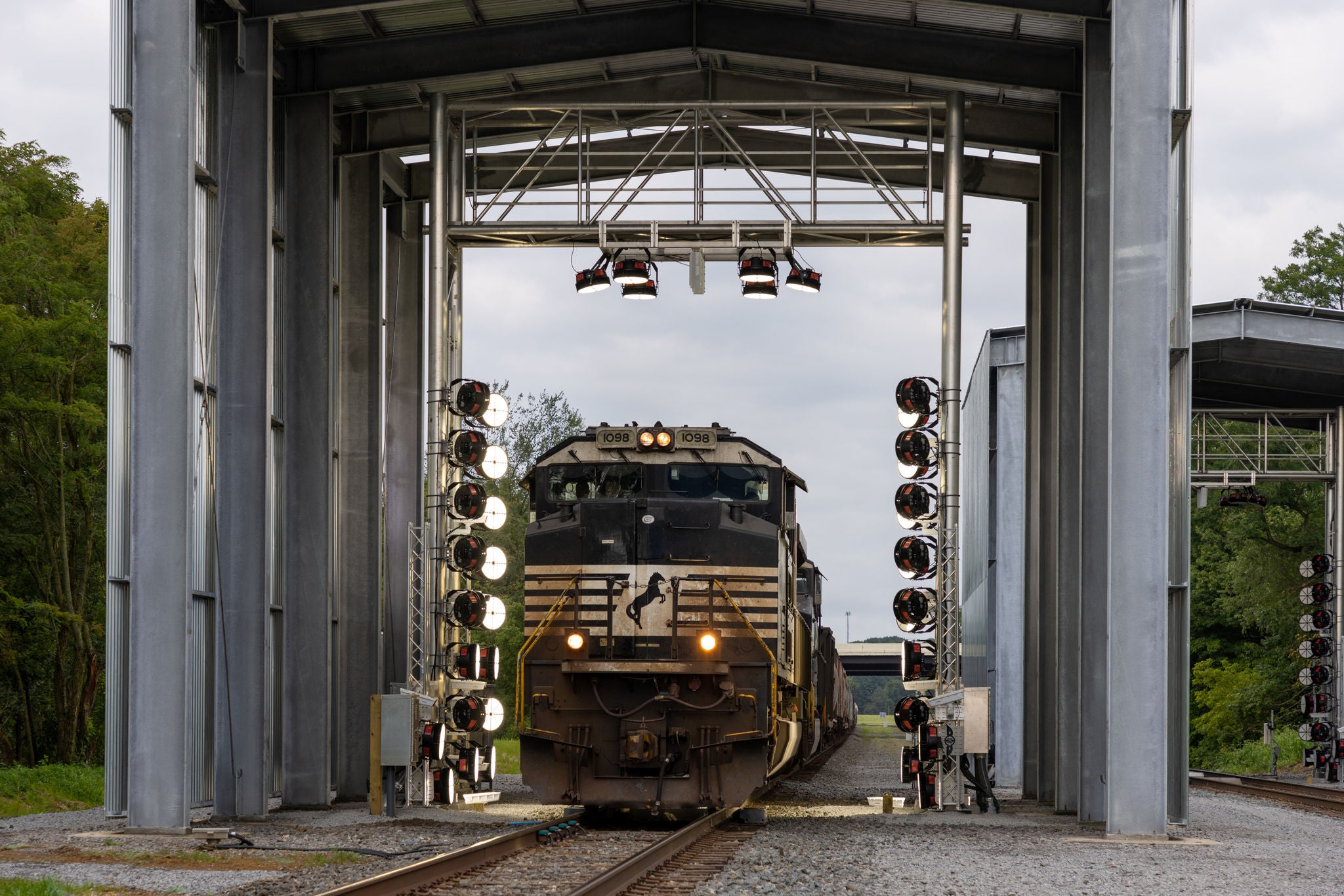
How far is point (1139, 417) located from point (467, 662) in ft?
29.1

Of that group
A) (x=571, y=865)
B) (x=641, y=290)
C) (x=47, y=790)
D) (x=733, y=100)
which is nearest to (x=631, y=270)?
(x=641, y=290)

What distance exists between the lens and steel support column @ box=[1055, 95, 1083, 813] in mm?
19188

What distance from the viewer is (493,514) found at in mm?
19234

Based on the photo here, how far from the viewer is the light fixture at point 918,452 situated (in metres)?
19.0

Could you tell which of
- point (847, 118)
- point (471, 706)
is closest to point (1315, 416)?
point (847, 118)

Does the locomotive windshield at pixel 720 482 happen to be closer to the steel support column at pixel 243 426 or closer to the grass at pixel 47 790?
the steel support column at pixel 243 426

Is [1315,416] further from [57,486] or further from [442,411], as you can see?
[57,486]

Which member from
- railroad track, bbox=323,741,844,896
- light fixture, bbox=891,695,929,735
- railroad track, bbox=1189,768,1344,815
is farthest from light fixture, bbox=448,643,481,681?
railroad track, bbox=1189,768,1344,815

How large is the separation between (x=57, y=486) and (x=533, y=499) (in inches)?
757

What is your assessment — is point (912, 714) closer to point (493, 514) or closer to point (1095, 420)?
point (1095, 420)

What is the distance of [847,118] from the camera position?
70.1 ft

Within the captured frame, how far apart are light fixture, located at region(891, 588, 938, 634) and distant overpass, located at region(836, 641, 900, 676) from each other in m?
54.3

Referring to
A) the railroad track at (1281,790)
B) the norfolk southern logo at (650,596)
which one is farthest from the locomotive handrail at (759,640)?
the railroad track at (1281,790)

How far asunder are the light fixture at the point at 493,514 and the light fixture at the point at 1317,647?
19654mm
